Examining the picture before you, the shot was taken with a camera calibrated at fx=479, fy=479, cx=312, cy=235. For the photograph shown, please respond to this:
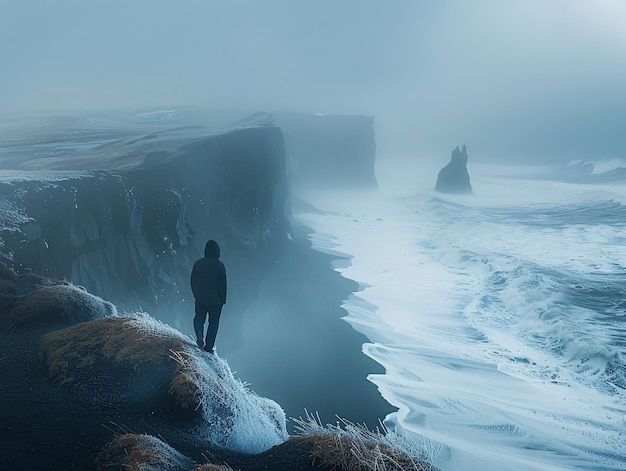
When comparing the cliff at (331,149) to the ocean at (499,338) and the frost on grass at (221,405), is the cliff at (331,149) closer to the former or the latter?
the ocean at (499,338)

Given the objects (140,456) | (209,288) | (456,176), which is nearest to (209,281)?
(209,288)

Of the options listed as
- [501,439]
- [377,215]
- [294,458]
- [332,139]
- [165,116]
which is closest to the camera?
[294,458]

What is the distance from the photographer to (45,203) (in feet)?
50.2

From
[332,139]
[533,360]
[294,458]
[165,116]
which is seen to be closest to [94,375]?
[294,458]

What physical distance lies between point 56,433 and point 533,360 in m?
20.0

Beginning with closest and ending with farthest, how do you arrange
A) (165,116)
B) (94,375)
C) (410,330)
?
(94,375) → (410,330) → (165,116)

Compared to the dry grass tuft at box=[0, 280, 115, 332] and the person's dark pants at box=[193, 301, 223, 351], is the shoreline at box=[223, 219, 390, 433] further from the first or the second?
the dry grass tuft at box=[0, 280, 115, 332]

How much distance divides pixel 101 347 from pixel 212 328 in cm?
188

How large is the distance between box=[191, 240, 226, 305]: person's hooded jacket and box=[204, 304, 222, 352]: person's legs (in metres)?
0.17

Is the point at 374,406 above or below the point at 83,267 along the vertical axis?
below

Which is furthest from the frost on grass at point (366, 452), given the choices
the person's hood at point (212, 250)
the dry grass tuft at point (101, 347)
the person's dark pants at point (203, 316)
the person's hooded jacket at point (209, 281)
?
the person's hood at point (212, 250)

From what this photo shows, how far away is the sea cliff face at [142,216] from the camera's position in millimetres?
14945

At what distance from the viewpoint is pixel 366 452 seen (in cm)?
508

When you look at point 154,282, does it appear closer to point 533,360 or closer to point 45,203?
point 45,203
